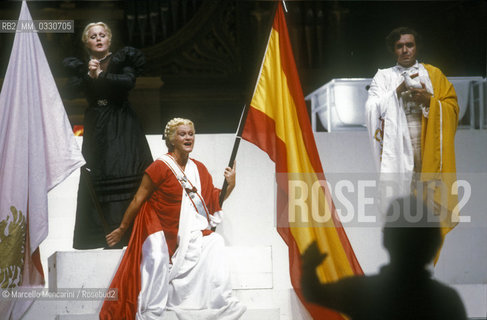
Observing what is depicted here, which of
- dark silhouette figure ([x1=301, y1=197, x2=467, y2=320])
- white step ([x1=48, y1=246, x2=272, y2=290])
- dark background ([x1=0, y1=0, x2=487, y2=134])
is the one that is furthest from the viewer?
dark background ([x1=0, y1=0, x2=487, y2=134])

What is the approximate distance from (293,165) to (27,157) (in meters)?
1.77

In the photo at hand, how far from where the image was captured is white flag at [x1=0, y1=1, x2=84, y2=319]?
5.22 meters

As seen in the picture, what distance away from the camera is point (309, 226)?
5320 millimetres

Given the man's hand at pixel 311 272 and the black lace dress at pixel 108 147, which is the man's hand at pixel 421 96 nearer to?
the man's hand at pixel 311 272

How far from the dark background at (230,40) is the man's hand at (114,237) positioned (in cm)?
107

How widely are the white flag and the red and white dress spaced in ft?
1.95

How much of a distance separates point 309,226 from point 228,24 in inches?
91.2

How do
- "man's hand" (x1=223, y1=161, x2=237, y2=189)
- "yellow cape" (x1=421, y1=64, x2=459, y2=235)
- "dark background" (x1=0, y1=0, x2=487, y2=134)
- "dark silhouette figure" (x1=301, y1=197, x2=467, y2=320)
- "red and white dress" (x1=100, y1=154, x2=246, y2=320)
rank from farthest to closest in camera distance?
"dark background" (x1=0, y1=0, x2=487, y2=134), "yellow cape" (x1=421, y1=64, x2=459, y2=235), "man's hand" (x1=223, y1=161, x2=237, y2=189), "red and white dress" (x1=100, y1=154, x2=246, y2=320), "dark silhouette figure" (x1=301, y1=197, x2=467, y2=320)

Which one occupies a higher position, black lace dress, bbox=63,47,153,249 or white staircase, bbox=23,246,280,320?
black lace dress, bbox=63,47,153,249

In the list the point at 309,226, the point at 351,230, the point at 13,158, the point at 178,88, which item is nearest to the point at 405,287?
the point at 309,226

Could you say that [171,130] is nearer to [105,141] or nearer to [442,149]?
[105,141]

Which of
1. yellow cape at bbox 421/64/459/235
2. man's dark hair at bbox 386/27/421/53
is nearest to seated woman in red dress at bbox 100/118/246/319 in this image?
yellow cape at bbox 421/64/459/235

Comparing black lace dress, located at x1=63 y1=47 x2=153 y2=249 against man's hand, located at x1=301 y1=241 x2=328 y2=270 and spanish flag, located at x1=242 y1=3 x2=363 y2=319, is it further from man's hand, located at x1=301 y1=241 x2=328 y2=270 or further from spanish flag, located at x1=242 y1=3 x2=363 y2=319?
man's hand, located at x1=301 y1=241 x2=328 y2=270

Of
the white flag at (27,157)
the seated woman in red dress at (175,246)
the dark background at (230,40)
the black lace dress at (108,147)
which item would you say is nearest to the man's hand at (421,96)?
the dark background at (230,40)
